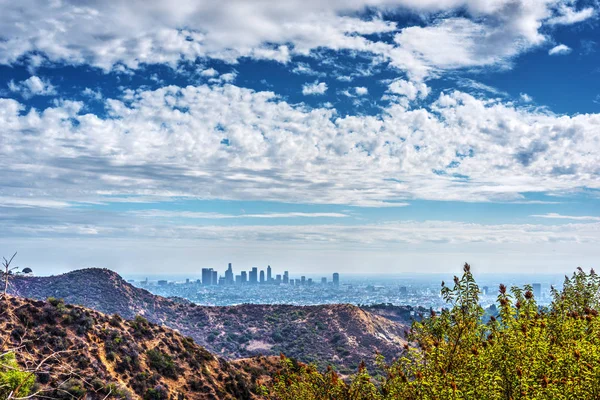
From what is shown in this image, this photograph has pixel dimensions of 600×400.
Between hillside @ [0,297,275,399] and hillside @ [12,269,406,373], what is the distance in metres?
40.2

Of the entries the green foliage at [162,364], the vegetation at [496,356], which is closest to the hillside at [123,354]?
the green foliage at [162,364]

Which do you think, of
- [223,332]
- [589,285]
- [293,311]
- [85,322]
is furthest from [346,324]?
[589,285]

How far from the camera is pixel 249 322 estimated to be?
415 feet

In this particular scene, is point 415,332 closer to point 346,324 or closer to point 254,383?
point 254,383

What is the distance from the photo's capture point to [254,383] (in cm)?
6475

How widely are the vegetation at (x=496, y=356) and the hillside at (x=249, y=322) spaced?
83.3 meters

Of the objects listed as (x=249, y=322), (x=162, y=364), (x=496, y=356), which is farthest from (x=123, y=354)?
(x=249, y=322)

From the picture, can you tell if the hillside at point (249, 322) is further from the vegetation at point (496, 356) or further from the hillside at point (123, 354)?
the vegetation at point (496, 356)

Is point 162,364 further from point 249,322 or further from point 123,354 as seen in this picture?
point 249,322

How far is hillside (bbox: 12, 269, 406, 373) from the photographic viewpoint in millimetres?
108938

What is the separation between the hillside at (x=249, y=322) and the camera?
109 meters

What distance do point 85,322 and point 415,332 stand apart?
49.7m

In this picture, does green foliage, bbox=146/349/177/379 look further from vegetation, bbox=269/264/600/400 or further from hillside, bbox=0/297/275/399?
vegetation, bbox=269/264/600/400

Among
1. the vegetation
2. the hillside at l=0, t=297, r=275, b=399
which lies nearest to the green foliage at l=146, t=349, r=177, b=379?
the hillside at l=0, t=297, r=275, b=399
